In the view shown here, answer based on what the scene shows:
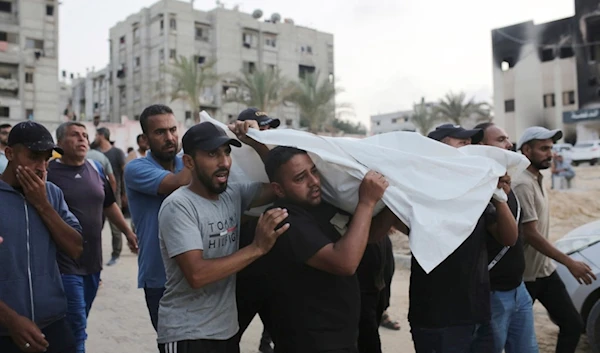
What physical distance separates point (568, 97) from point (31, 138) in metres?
41.0

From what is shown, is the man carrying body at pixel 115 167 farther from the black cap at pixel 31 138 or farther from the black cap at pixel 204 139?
the black cap at pixel 204 139

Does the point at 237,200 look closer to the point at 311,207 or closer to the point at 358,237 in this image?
the point at 311,207

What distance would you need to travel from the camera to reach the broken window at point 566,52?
37.3m

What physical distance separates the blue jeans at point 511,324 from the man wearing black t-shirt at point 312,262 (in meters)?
1.22

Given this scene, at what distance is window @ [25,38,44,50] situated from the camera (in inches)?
1490

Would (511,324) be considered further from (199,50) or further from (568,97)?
(199,50)

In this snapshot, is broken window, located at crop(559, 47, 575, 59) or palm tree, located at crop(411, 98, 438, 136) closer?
broken window, located at crop(559, 47, 575, 59)

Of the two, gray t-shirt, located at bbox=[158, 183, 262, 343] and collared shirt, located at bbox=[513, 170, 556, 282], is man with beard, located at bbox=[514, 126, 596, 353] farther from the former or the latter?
gray t-shirt, located at bbox=[158, 183, 262, 343]

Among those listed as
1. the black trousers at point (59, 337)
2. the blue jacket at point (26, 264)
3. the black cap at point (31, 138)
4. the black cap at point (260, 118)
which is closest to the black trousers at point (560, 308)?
the black cap at point (260, 118)

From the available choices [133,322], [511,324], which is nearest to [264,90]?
[133,322]

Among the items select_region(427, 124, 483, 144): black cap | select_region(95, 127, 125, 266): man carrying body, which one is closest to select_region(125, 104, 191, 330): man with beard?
select_region(427, 124, 483, 144): black cap

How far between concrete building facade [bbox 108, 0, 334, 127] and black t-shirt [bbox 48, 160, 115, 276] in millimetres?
37238

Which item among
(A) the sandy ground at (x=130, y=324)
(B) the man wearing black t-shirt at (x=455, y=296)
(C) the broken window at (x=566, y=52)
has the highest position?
(C) the broken window at (x=566, y=52)

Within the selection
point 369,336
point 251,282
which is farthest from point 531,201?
point 251,282
